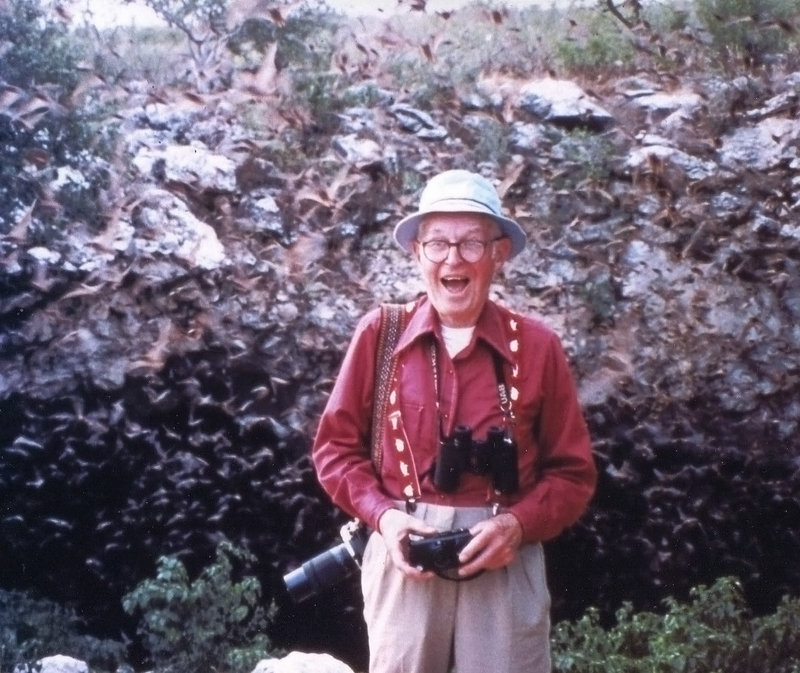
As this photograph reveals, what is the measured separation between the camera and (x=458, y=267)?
232 centimetres

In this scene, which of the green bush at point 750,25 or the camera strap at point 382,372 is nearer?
the camera strap at point 382,372

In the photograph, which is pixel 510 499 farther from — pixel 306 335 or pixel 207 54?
pixel 207 54

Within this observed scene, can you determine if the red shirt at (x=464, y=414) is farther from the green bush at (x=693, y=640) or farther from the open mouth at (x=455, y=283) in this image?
the green bush at (x=693, y=640)

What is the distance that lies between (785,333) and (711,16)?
1258mm

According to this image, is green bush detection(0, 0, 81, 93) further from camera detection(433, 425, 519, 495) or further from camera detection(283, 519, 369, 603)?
camera detection(433, 425, 519, 495)

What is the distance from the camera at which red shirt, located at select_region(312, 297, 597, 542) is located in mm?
2354

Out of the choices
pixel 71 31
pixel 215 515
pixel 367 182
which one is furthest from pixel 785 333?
pixel 71 31

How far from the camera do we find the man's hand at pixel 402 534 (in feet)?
7.36

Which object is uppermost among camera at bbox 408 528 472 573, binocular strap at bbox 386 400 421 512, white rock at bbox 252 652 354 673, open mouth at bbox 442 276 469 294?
open mouth at bbox 442 276 469 294

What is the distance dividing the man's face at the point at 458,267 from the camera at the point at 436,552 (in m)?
0.54

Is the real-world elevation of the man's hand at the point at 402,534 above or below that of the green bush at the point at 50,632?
above

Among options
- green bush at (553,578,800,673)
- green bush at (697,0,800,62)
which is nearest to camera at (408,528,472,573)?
green bush at (553,578,800,673)

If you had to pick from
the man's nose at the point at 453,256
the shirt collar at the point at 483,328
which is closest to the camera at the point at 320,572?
the shirt collar at the point at 483,328

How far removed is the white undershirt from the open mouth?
109mm
